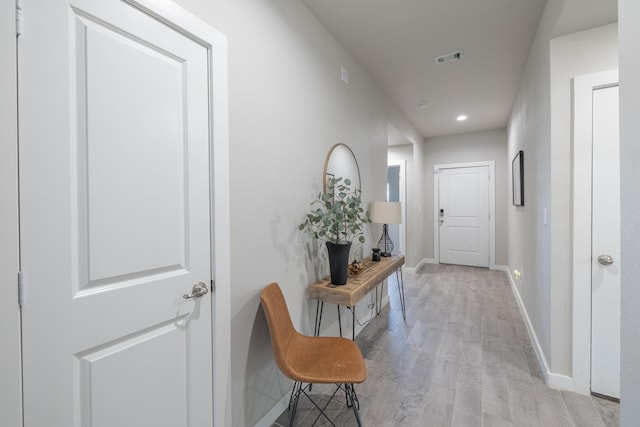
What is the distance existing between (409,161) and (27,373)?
18.4 ft

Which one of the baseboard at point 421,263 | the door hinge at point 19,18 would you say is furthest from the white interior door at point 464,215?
the door hinge at point 19,18

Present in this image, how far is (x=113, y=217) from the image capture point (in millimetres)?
1009

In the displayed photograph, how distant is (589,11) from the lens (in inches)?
66.0

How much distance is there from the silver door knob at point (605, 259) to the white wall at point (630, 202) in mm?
1427

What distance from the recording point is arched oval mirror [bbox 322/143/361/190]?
7.54ft

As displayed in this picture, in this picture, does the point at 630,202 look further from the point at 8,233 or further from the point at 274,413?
the point at 274,413

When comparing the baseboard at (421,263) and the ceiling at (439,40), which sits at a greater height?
the ceiling at (439,40)

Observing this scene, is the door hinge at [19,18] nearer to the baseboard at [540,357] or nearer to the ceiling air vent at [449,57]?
the ceiling air vent at [449,57]

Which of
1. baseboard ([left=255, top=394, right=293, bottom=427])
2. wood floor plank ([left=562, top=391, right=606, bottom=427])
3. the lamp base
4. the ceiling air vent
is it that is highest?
the ceiling air vent

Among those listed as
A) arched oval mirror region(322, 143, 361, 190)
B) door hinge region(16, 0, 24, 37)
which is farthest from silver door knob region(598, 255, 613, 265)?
door hinge region(16, 0, 24, 37)

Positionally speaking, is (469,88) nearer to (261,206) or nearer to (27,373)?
(261,206)

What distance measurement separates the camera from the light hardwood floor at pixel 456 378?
67.5 inches

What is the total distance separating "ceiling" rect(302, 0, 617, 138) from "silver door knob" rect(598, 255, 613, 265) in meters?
1.49

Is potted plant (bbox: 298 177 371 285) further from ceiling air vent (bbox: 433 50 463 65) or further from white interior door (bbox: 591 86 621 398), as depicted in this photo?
ceiling air vent (bbox: 433 50 463 65)
